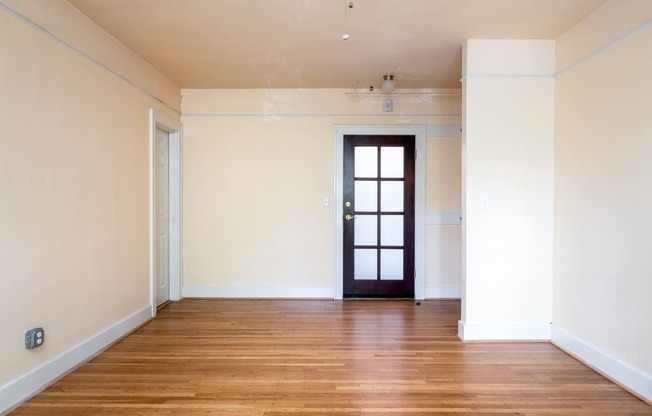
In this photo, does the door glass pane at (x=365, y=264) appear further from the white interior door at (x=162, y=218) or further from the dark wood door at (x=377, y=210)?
the white interior door at (x=162, y=218)

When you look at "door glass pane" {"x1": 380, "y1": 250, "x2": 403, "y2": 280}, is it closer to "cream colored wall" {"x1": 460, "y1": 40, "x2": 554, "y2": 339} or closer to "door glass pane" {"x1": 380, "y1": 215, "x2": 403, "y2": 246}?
"door glass pane" {"x1": 380, "y1": 215, "x2": 403, "y2": 246}

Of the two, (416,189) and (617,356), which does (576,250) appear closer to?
(617,356)

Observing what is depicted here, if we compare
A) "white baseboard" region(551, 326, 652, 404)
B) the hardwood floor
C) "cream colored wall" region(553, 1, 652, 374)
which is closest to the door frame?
the hardwood floor

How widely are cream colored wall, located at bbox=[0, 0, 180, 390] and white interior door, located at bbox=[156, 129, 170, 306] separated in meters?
0.55

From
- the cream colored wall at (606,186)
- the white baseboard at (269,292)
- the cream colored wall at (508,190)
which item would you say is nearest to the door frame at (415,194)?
the white baseboard at (269,292)

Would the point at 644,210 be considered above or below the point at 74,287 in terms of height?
above

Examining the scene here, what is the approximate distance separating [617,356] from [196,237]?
14.1ft

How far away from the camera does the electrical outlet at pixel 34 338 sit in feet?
7.73

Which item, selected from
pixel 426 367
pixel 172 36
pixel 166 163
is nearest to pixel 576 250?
pixel 426 367

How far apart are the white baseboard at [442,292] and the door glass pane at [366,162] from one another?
160 centimetres

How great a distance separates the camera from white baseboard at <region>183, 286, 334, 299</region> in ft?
15.7

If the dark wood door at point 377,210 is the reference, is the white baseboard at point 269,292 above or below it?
below

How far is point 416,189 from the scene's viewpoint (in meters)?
4.79

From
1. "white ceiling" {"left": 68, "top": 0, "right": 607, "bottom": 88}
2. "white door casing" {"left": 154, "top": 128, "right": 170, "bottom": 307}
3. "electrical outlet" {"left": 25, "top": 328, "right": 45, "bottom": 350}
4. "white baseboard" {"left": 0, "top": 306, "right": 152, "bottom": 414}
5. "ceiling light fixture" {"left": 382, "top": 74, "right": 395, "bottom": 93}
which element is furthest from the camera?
"white door casing" {"left": 154, "top": 128, "right": 170, "bottom": 307}
